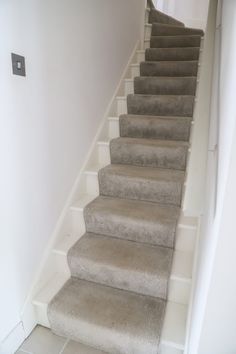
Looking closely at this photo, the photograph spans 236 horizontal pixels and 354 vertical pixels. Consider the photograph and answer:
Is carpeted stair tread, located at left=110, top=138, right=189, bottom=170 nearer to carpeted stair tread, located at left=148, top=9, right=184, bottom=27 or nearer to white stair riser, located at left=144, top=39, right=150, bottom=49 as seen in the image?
white stair riser, located at left=144, top=39, right=150, bottom=49

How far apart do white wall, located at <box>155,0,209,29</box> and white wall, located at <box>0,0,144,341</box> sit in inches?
109

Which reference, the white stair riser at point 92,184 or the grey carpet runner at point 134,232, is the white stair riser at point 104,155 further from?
the white stair riser at point 92,184

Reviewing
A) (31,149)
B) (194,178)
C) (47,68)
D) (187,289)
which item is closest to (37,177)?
(31,149)

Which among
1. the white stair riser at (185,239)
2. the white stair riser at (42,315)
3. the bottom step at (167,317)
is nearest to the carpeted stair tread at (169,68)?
the white stair riser at (185,239)

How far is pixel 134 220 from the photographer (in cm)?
167

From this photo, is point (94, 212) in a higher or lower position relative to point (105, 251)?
higher

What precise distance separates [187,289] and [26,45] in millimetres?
1527

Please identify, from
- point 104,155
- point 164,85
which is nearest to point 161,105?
point 164,85

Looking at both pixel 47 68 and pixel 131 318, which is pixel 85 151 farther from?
pixel 131 318

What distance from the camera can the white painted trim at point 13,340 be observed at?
1.24 m

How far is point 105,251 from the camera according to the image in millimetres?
1609

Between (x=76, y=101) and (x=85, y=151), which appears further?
(x=85, y=151)

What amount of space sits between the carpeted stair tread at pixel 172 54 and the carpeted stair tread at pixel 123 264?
7.79ft

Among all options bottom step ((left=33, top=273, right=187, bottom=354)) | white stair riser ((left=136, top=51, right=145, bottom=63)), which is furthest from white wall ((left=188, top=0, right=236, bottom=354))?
white stair riser ((left=136, top=51, right=145, bottom=63))
